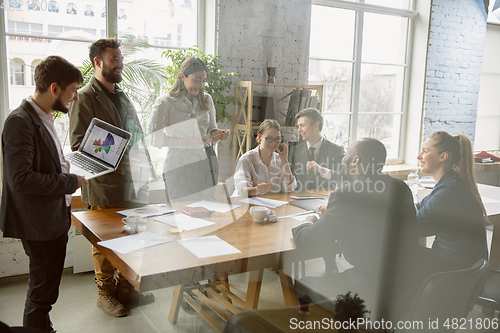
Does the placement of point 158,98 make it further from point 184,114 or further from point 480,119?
point 480,119

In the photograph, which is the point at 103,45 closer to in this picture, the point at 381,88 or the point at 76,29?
the point at 76,29

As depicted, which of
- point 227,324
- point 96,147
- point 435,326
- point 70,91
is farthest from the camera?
point 70,91

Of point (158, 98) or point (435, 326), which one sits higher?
point (158, 98)

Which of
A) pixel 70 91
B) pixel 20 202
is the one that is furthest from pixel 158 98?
pixel 20 202

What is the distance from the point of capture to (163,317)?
59 cm

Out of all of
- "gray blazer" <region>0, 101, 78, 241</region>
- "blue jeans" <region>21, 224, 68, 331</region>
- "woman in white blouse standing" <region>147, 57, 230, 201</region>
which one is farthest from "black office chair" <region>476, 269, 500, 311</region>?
"blue jeans" <region>21, 224, 68, 331</region>

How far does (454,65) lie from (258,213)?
0.26 m

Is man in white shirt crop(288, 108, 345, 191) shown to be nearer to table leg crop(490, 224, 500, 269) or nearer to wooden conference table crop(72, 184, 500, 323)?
wooden conference table crop(72, 184, 500, 323)

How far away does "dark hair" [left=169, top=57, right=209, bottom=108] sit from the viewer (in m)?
0.42

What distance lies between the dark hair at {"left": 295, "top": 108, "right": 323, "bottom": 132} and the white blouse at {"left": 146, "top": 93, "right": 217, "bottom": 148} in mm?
103

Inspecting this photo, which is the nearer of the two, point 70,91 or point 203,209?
point 203,209

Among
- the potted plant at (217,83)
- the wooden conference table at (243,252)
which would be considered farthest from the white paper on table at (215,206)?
the potted plant at (217,83)

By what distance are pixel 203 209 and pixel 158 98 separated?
0.54 feet

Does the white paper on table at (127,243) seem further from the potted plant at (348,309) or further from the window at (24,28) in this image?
the window at (24,28)
